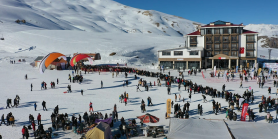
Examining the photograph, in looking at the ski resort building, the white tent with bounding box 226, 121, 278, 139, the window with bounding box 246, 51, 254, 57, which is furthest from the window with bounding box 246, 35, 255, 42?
the white tent with bounding box 226, 121, 278, 139

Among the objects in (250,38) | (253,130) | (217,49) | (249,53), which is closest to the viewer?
(253,130)

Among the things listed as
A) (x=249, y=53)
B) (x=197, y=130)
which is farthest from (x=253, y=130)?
(x=249, y=53)

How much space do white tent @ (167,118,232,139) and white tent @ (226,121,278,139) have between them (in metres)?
0.67

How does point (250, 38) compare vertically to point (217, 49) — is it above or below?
above

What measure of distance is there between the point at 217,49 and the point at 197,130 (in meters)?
47.1

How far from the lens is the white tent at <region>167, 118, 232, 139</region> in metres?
14.4

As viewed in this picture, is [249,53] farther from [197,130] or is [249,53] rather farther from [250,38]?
[197,130]

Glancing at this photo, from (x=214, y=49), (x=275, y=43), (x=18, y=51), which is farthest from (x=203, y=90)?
(x=275, y=43)

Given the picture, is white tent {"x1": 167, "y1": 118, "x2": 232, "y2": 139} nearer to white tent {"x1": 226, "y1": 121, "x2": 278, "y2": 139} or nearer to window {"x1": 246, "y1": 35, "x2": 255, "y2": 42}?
white tent {"x1": 226, "y1": 121, "x2": 278, "y2": 139}

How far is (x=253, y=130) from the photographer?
15.1m

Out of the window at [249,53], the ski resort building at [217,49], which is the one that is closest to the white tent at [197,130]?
the ski resort building at [217,49]

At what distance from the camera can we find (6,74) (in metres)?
41.1

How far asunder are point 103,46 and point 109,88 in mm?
47512

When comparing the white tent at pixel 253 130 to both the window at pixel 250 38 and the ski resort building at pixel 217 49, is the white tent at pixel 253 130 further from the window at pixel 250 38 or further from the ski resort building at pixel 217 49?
the window at pixel 250 38
